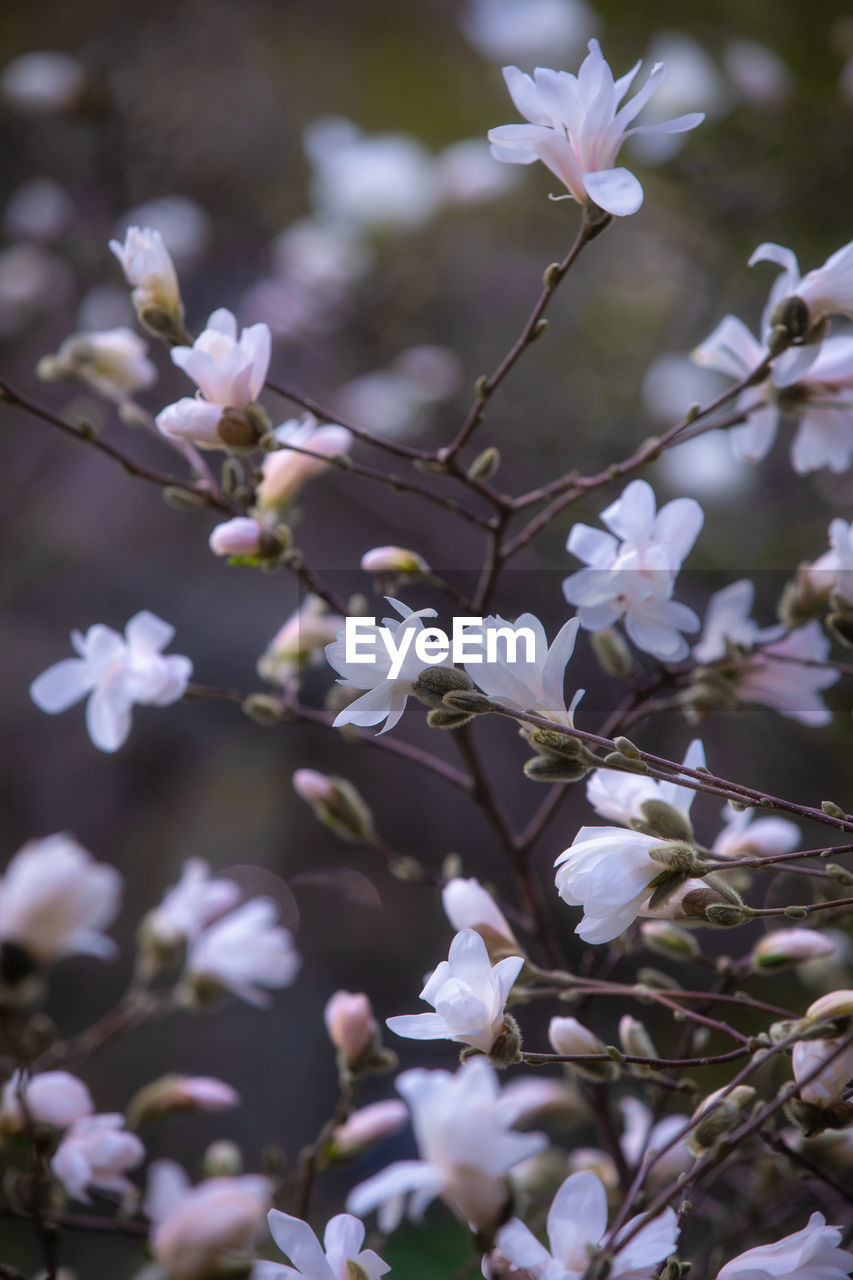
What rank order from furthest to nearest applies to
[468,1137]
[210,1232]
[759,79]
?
[759,79] < [210,1232] < [468,1137]

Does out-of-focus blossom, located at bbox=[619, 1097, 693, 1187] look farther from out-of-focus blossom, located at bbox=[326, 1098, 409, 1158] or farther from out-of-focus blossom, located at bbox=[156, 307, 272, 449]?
out-of-focus blossom, located at bbox=[156, 307, 272, 449]

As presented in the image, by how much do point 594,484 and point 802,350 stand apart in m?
0.10

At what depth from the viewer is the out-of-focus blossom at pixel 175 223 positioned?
1.01m

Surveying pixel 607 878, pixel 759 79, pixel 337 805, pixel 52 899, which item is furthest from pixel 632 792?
pixel 759 79

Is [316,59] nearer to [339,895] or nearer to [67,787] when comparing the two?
[67,787]

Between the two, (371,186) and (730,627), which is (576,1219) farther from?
(371,186)

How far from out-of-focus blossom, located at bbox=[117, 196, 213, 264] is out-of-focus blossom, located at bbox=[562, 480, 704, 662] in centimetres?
79

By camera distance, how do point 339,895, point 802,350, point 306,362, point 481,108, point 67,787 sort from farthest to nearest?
point 481,108, point 67,787, point 306,362, point 339,895, point 802,350

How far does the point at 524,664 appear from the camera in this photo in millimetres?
311

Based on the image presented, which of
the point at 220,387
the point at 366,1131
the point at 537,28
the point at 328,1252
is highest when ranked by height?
the point at 537,28

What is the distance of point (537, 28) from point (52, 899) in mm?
1043

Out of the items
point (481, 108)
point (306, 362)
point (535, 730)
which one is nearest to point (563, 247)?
point (306, 362)

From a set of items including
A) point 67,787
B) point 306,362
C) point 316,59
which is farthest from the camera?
point 316,59

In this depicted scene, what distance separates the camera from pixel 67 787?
130cm
